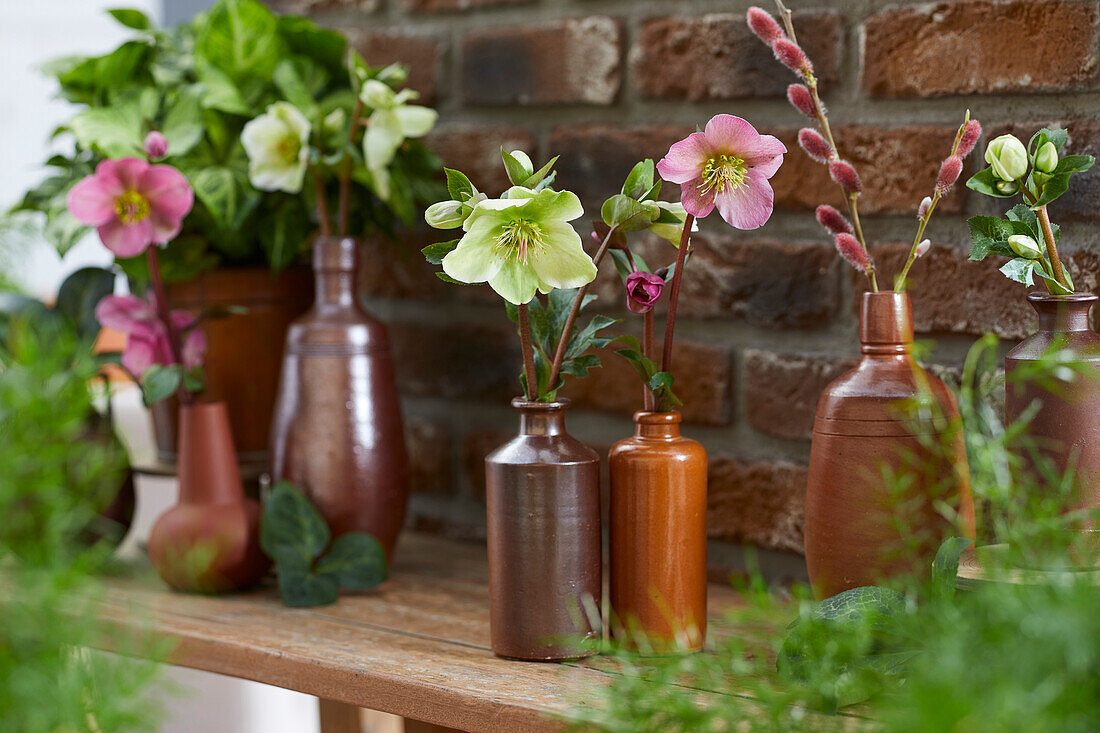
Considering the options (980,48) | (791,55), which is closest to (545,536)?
(791,55)

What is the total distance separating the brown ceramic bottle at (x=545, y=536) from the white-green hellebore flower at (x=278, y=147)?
364 mm

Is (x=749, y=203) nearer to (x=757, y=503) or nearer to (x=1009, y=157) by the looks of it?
(x=1009, y=157)

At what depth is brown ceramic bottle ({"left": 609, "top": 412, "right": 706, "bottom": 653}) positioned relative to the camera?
0.77 m

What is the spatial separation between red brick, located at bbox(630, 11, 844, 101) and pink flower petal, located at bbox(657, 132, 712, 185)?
25cm

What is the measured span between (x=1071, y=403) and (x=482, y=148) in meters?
0.65

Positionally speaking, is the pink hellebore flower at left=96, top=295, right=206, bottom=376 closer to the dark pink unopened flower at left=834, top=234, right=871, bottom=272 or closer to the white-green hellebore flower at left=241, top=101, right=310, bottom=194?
the white-green hellebore flower at left=241, top=101, right=310, bottom=194

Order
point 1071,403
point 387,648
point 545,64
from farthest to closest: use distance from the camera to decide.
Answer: point 545,64 → point 387,648 → point 1071,403

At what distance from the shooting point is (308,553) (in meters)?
0.95

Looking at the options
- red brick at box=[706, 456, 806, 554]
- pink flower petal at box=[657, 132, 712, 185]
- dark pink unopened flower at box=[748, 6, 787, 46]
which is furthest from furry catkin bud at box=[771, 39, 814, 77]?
red brick at box=[706, 456, 806, 554]

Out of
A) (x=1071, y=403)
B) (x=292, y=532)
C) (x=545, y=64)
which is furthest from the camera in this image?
(x=545, y=64)

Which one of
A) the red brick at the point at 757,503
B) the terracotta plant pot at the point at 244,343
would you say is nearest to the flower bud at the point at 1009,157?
the red brick at the point at 757,503

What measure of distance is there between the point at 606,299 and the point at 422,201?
24cm

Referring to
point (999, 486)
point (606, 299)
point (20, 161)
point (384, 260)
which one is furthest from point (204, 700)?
point (20, 161)

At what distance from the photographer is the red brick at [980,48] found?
790 mm
